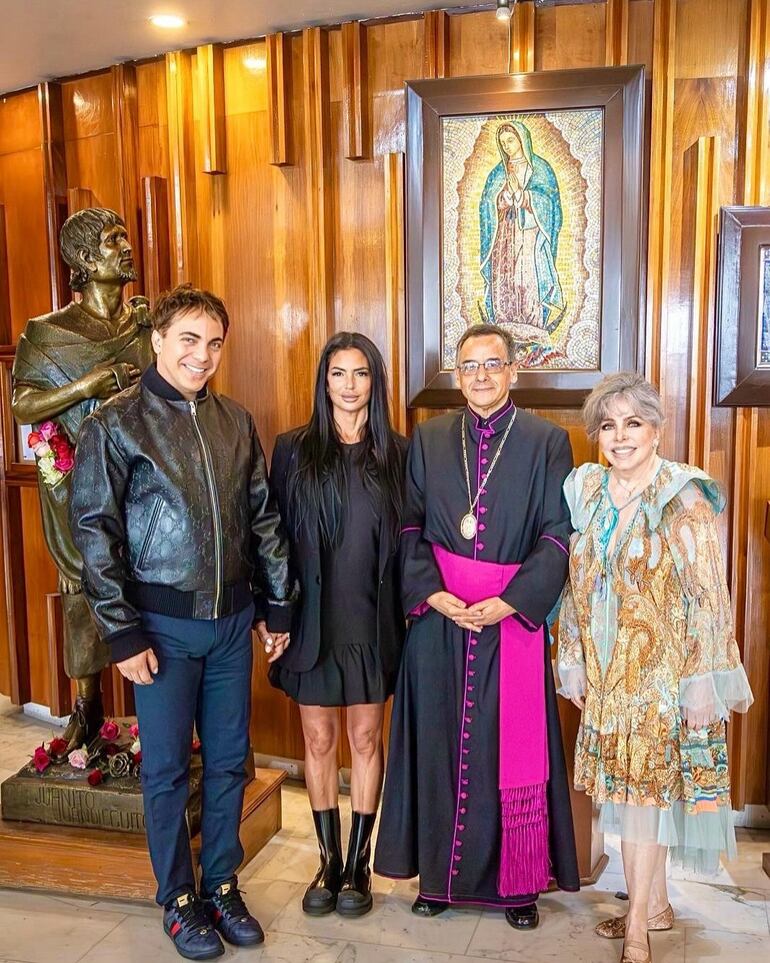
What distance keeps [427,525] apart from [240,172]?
1.73 m

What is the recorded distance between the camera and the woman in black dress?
2.56 m

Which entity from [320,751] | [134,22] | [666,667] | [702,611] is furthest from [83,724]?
[134,22]

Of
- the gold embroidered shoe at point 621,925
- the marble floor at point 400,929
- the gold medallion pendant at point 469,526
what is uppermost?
the gold medallion pendant at point 469,526

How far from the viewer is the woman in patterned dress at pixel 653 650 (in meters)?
2.21

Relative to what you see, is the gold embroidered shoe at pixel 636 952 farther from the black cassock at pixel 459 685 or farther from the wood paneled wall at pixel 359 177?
the wood paneled wall at pixel 359 177

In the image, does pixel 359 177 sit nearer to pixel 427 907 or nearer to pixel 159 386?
pixel 159 386

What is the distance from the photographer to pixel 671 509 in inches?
88.1

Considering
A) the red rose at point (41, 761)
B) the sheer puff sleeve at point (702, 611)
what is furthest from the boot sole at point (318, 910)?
the sheer puff sleeve at point (702, 611)

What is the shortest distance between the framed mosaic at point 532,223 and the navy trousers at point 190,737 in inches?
50.5

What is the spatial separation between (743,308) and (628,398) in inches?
39.3

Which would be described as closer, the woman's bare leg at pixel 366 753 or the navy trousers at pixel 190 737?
the navy trousers at pixel 190 737

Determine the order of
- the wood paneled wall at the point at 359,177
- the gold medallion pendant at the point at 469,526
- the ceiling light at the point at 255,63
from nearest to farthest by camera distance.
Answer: the gold medallion pendant at the point at 469,526, the wood paneled wall at the point at 359,177, the ceiling light at the point at 255,63

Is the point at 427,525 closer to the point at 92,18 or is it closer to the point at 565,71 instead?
the point at 565,71

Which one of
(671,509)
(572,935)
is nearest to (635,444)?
(671,509)
